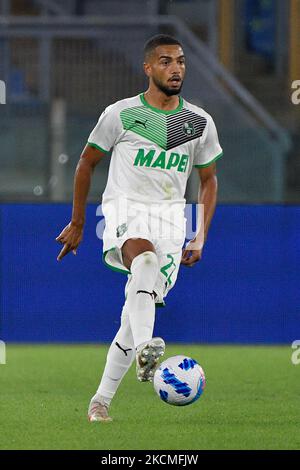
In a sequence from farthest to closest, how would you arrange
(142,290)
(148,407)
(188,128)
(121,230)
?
(148,407) → (188,128) → (121,230) → (142,290)

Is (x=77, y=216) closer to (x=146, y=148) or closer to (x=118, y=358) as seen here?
(x=146, y=148)

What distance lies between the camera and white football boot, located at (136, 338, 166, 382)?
5930 mm

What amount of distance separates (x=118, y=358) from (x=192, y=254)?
0.66m

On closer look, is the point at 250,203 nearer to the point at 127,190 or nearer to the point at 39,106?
the point at 39,106

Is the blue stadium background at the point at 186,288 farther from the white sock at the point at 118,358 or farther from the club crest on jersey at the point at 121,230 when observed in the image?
the club crest on jersey at the point at 121,230

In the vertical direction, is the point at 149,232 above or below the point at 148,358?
above

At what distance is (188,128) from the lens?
6.77 m

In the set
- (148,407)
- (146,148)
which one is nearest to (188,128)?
(146,148)

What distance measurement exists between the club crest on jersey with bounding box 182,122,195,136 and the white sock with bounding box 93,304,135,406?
0.98m

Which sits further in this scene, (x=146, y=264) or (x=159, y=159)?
(x=159, y=159)

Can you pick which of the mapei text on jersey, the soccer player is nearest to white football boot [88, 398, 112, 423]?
the soccer player

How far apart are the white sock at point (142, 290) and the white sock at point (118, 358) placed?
0.97 feet

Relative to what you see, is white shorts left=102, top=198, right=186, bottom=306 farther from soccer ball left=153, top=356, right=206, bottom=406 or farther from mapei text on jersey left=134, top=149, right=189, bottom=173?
soccer ball left=153, top=356, right=206, bottom=406

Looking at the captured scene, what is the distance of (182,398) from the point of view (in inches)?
244
